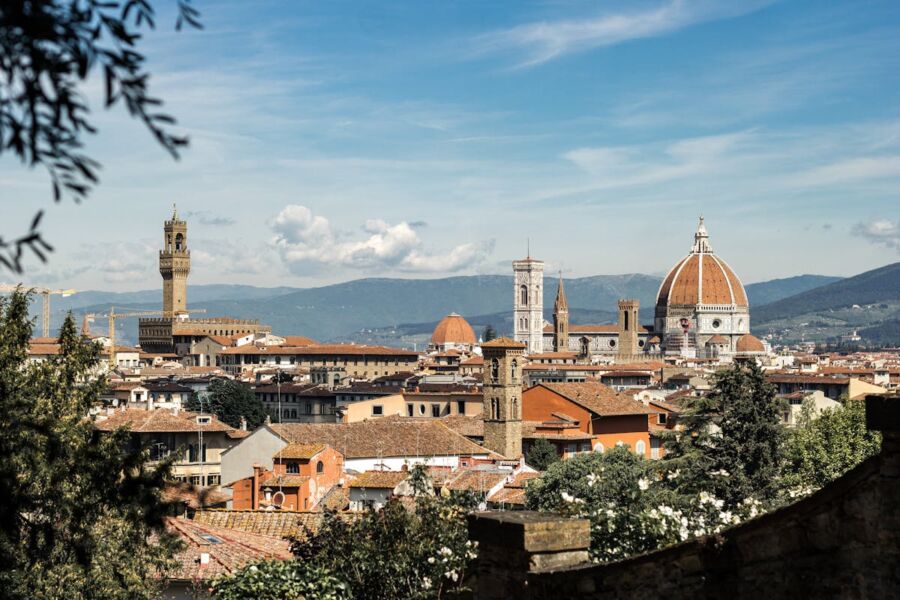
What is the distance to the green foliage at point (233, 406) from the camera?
6619 centimetres

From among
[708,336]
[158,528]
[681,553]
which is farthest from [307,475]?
[708,336]

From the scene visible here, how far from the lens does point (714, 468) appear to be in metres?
26.9

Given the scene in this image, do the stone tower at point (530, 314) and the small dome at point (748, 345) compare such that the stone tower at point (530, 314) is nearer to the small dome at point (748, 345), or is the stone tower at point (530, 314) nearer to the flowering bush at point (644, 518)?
the small dome at point (748, 345)

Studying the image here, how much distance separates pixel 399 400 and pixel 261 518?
47347mm

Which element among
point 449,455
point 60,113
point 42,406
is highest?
point 60,113

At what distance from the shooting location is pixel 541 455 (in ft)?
143

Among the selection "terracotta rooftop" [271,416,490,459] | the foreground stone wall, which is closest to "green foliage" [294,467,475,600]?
the foreground stone wall

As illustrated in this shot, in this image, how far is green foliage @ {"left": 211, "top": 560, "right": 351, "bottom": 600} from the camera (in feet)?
33.7

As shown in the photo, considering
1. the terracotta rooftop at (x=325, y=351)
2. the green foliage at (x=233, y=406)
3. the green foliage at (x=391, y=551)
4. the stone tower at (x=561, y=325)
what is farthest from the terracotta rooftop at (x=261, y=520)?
the stone tower at (x=561, y=325)

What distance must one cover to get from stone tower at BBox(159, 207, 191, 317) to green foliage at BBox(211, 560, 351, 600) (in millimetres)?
134126

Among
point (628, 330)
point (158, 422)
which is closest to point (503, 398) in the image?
point (158, 422)

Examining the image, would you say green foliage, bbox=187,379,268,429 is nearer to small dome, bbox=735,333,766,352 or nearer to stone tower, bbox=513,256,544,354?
small dome, bbox=735,333,766,352

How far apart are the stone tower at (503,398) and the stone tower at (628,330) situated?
100523 millimetres

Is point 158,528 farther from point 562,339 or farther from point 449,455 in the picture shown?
point 562,339
